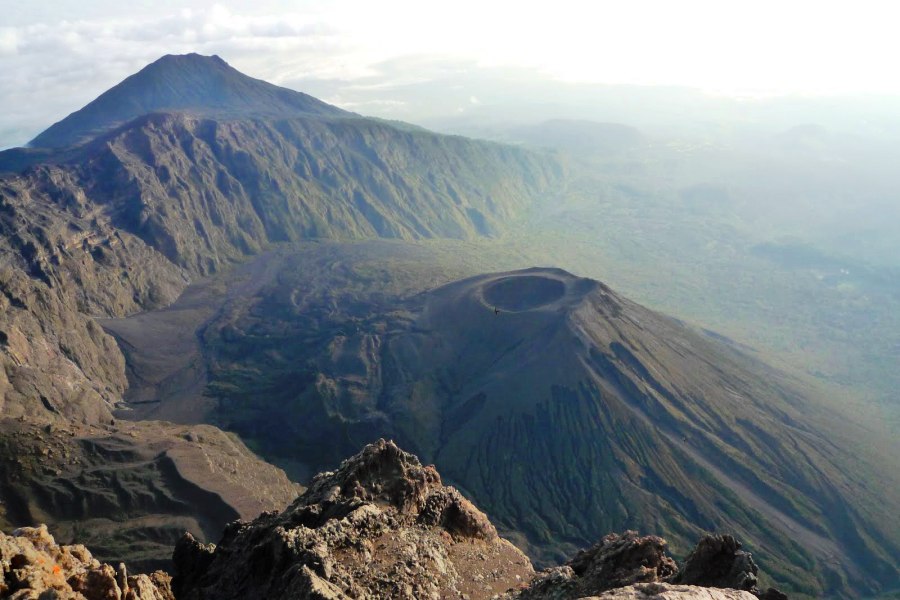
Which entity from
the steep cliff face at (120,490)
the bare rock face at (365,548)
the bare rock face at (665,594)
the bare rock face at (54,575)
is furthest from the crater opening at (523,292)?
the bare rock face at (665,594)

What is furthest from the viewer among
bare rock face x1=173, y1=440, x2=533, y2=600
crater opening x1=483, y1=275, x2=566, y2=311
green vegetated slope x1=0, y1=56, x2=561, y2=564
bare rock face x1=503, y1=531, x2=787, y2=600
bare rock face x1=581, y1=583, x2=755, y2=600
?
crater opening x1=483, y1=275, x2=566, y2=311

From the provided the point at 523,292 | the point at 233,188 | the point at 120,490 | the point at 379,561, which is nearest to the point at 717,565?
the point at 379,561

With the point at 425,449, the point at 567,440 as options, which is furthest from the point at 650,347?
the point at 425,449

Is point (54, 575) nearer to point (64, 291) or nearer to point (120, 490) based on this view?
point (120, 490)

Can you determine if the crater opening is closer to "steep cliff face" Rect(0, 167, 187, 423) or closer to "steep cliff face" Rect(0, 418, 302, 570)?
"steep cliff face" Rect(0, 418, 302, 570)

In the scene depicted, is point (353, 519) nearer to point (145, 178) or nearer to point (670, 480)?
point (670, 480)

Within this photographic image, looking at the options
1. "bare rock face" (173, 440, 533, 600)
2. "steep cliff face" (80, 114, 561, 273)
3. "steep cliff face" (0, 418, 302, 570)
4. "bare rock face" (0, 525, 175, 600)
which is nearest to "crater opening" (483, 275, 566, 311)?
"steep cliff face" (0, 418, 302, 570)
